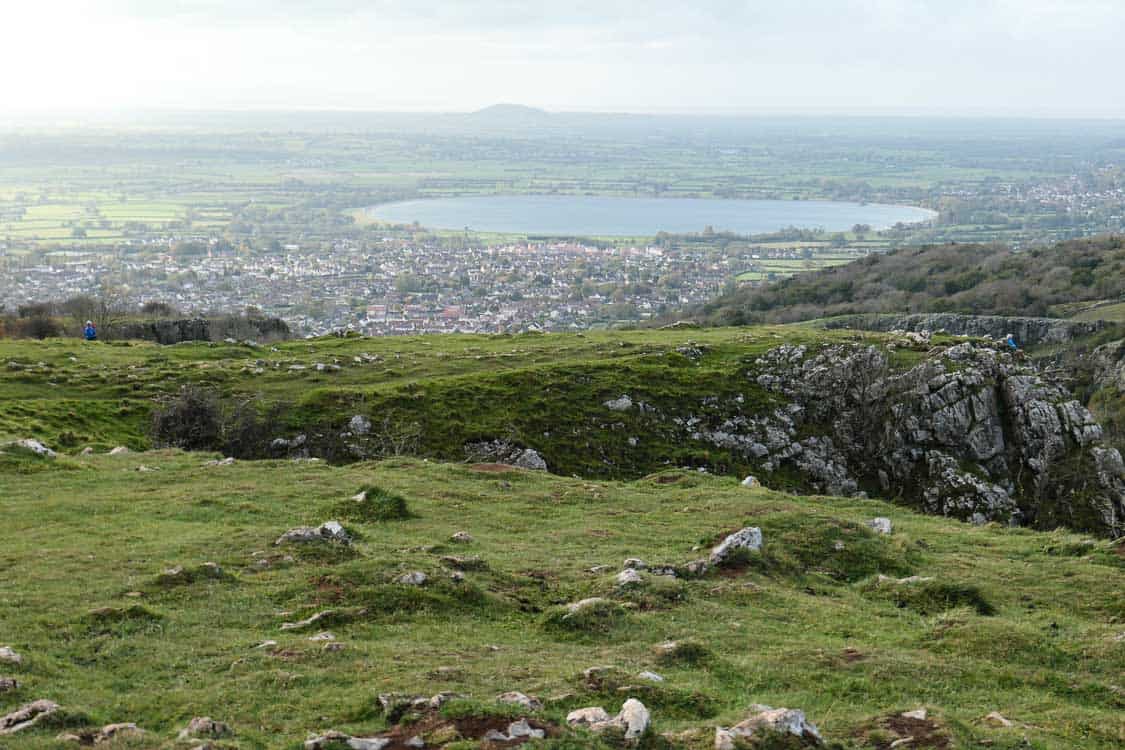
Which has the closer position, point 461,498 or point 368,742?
point 368,742

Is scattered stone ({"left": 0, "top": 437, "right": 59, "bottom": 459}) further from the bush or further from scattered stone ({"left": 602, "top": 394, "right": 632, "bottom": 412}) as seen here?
scattered stone ({"left": 602, "top": 394, "right": 632, "bottom": 412})

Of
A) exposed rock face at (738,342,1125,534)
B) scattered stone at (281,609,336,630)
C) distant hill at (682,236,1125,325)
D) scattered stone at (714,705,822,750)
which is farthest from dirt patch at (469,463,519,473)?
distant hill at (682,236,1125,325)

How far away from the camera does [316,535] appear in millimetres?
22250

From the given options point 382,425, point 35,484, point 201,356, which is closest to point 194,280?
point 201,356

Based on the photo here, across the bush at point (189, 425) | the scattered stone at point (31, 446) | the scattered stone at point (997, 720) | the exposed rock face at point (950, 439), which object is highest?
the scattered stone at point (997, 720)

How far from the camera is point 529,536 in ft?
83.5

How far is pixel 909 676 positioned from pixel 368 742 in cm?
935

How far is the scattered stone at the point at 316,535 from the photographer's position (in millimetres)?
22109

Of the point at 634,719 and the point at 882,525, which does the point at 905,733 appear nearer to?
the point at 634,719

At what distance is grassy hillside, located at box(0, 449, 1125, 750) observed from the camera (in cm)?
1386

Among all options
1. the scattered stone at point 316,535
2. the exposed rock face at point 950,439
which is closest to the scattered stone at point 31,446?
the scattered stone at point 316,535

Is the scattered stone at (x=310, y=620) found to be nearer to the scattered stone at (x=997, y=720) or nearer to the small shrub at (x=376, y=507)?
the small shrub at (x=376, y=507)

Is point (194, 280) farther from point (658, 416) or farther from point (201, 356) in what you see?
point (658, 416)

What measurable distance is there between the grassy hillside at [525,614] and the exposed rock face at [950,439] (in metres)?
18.6
